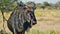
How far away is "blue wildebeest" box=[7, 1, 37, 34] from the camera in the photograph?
9977 mm

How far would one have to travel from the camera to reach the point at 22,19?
1046 centimetres

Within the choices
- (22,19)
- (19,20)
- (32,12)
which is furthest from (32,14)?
(19,20)

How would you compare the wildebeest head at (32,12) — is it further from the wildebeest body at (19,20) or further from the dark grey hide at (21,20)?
the wildebeest body at (19,20)

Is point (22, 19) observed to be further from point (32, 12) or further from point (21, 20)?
point (32, 12)

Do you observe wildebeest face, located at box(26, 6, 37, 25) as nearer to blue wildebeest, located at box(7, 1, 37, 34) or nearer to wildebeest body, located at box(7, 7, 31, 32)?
blue wildebeest, located at box(7, 1, 37, 34)

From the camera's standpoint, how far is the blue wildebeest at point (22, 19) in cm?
998

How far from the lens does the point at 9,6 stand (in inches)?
583

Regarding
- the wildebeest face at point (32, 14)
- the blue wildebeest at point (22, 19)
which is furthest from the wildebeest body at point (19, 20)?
the wildebeest face at point (32, 14)

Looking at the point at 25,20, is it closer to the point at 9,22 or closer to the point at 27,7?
the point at 27,7

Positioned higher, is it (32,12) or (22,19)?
(32,12)

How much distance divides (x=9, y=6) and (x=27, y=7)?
15.1 ft

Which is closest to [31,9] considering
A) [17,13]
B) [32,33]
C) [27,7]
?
[27,7]

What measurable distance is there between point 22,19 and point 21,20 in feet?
0.27

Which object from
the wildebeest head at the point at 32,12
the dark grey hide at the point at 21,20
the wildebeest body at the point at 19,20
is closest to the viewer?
the wildebeest head at the point at 32,12
